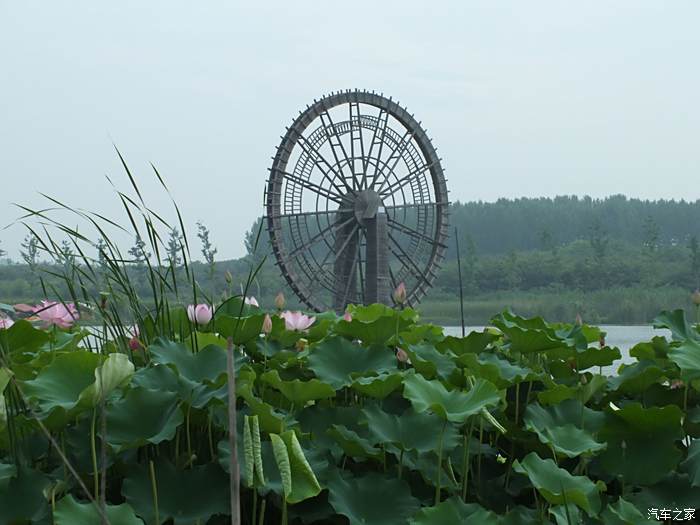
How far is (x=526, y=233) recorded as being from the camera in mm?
29891

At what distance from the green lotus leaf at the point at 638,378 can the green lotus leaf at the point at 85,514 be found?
2.48 feet

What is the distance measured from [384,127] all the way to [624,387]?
10.2 metres

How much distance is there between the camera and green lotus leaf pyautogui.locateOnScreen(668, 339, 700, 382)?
1182 millimetres

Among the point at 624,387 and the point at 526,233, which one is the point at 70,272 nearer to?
the point at 624,387

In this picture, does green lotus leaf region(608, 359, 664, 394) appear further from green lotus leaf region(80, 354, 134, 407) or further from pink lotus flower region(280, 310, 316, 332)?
green lotus leaf region(80, 354, 134, 407)

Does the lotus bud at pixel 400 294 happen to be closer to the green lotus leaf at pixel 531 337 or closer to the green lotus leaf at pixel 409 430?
the green lotus leaf at pixel 531 337

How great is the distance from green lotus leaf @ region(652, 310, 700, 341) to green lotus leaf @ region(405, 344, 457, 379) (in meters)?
0.43

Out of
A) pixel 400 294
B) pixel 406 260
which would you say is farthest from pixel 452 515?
pixel 406 260

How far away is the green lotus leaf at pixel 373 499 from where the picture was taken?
1014 mm

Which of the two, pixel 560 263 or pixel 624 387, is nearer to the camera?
pixel 624 387

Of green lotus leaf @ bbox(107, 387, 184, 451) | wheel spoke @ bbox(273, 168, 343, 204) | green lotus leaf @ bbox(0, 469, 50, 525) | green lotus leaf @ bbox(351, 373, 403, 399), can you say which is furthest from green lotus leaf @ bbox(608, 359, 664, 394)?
wheel spoke @ bbox(273, 168, 343, 204)

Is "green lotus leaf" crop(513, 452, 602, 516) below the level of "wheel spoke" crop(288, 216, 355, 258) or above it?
below

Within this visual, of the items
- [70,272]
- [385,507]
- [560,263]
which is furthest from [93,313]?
[560,263]

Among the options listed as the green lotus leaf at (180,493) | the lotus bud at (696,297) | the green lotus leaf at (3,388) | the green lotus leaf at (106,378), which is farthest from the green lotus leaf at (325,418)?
the lotus bud at (696,297)
